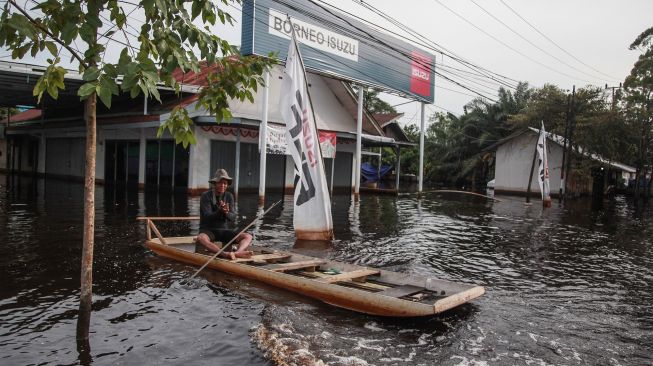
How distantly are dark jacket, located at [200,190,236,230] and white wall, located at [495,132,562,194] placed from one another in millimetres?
29493

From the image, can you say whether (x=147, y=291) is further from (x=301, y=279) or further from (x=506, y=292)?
(x=506, y=292)

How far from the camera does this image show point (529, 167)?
33.9 meters

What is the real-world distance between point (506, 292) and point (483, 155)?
1326 inches

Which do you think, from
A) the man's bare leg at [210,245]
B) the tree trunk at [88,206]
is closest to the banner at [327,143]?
the man's bare leg at [210,245]

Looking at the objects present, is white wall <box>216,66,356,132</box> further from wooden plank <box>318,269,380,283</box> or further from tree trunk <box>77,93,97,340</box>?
tree trunk <box>77,93,97,340</box>

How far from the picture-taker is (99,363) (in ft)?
15.1

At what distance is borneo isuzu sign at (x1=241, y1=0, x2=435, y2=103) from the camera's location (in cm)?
1783

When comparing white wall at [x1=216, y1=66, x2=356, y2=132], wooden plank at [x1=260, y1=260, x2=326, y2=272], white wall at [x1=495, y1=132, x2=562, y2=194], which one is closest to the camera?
wooden plank at [x1=260, y1=260, x2=326, y2=272]

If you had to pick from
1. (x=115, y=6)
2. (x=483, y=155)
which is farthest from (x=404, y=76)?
(x=115, y=6)

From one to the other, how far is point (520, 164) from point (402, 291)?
3103cm

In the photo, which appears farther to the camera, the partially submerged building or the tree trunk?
the partially submerged building

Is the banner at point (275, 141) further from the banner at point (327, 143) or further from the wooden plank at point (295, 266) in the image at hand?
the wooden plank at point (295, 266)

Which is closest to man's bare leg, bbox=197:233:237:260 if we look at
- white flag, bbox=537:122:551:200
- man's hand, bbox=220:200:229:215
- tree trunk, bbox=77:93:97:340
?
man's hand, bbox=220:200:229:215

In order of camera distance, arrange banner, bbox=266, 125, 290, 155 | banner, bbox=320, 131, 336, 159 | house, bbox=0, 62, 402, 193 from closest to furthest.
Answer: banner, bbox=266, 125, 290, 155
house, bbox=0, 62, 402, 193
banner, bbox=320, 131, 336, 159
